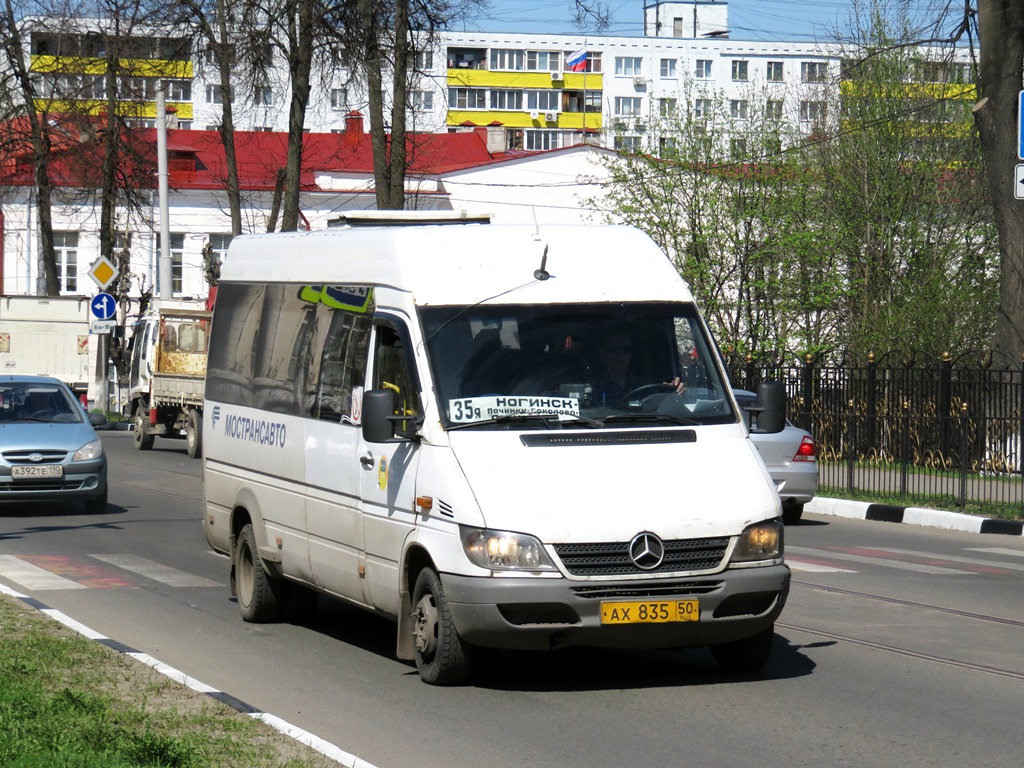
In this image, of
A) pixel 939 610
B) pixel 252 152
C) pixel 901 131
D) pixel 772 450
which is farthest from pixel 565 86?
pixel 939 610

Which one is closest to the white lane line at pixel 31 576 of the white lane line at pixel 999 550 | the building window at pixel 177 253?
the white lane line at pixel 999 550

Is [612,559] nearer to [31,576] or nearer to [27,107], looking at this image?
[31,576]

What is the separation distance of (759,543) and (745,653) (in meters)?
0.81

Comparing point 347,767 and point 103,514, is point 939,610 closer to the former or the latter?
point 347,767

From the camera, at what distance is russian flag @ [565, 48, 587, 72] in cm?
10438

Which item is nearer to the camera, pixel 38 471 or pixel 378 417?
pixel 378 417

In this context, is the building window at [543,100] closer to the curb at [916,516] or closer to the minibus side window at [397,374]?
the curb at [916,516]

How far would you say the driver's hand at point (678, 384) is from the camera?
848 cm

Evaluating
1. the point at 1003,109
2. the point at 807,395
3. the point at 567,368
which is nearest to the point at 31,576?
the point at 567,368

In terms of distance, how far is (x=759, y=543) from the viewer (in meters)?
7.81

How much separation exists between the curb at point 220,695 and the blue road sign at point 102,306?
97.6 ft

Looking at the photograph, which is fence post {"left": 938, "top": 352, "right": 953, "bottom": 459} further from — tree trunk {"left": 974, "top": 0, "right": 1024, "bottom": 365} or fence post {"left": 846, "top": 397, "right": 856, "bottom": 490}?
tree trunk {"left": 974, "top": 0, "right": 1024, "bottom": 365}

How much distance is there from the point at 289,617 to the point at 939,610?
175 inches

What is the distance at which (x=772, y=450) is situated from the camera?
747 inches
